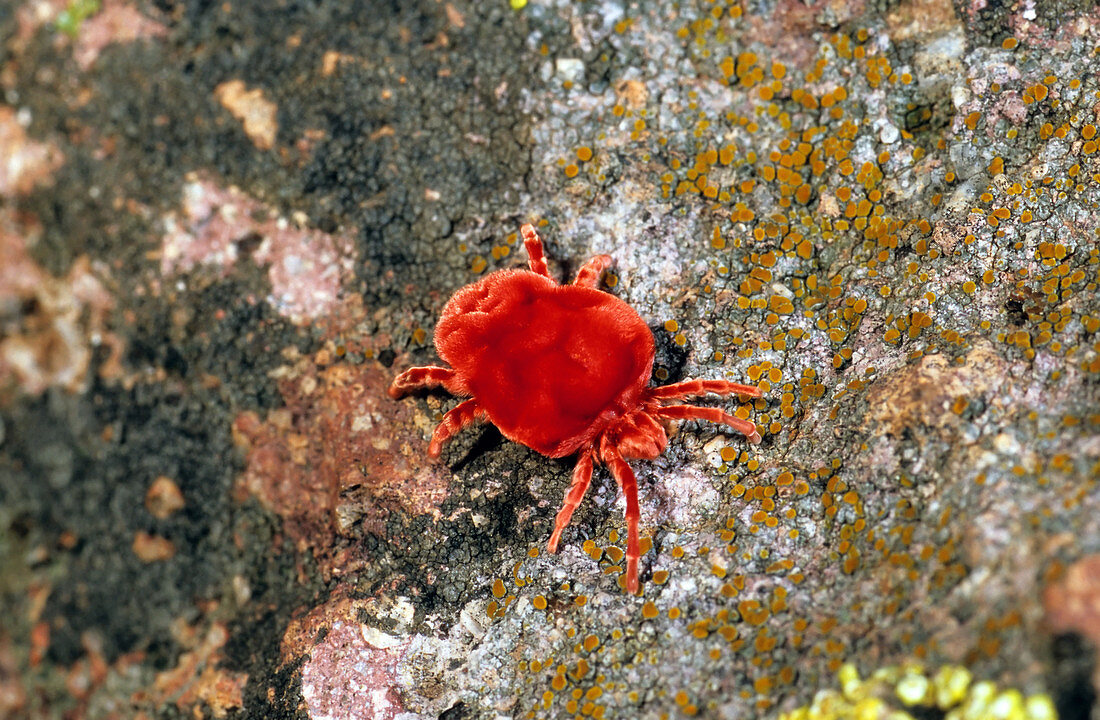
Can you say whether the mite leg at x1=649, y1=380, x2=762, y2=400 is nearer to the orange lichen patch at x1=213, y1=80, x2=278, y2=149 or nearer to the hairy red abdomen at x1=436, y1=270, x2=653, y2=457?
the hairy red abdomen at x1=436, y1=270, x2=653, y2=457

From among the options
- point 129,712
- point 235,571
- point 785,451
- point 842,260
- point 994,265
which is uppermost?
point 994,265

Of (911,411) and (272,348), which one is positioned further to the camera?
(272,348)

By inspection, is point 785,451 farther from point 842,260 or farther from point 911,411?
point 842,260

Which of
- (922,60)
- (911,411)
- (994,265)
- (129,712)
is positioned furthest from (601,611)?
A: (922,60)

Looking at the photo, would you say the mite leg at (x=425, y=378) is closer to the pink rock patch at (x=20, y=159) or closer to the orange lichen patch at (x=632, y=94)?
the orange lichen patch at (x=632, y=94)

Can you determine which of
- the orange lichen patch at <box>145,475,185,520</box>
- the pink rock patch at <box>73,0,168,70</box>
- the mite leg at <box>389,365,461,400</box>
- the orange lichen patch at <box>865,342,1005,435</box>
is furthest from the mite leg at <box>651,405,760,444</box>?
the pink rock patch at <box>73,0,168,70</box>

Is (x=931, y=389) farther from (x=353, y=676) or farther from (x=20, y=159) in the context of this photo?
(x=20, y=159)

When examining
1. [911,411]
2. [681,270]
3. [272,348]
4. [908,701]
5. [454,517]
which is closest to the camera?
[908,701]

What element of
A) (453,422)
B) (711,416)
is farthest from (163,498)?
(711,416)
